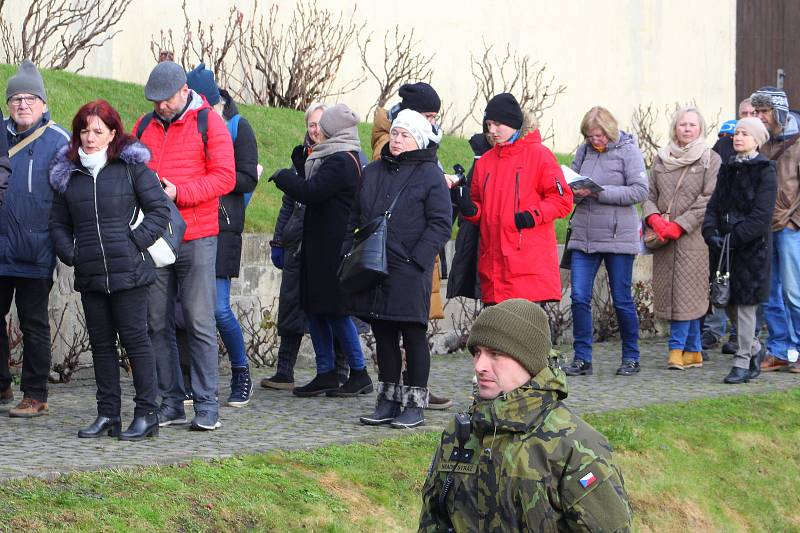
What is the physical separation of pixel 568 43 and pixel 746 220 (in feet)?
30.8

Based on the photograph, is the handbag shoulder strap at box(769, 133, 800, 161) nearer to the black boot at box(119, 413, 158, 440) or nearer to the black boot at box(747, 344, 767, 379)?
the black boot at box(747, 344, 767, 379)

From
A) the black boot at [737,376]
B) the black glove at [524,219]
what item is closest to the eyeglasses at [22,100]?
the black glove at [524,219]

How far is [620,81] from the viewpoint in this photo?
770 inches

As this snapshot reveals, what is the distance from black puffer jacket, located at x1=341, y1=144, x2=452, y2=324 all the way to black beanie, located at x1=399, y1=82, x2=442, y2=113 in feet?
1.83

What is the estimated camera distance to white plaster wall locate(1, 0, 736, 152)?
14.8 m

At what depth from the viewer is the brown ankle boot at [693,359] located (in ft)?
35.0

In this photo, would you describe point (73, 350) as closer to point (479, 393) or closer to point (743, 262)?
point (743, 262)

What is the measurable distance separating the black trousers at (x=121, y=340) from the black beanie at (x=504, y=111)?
2.35 m

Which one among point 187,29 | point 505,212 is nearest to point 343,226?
point 505,212

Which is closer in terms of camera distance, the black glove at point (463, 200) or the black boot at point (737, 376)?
the black glove at point (463, 200)

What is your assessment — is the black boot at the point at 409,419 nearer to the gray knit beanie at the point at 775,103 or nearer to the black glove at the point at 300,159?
the black glove at the point at 300,159

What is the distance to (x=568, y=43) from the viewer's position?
18781mm

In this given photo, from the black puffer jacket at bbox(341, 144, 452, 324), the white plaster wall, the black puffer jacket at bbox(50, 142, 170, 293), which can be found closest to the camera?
the black puffer jacket at bbox(50, 142, 170, 293)

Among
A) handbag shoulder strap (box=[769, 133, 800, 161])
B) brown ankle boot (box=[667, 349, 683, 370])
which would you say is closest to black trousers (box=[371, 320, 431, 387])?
brown ankle boot (box=[667, 349, 683, 370])
